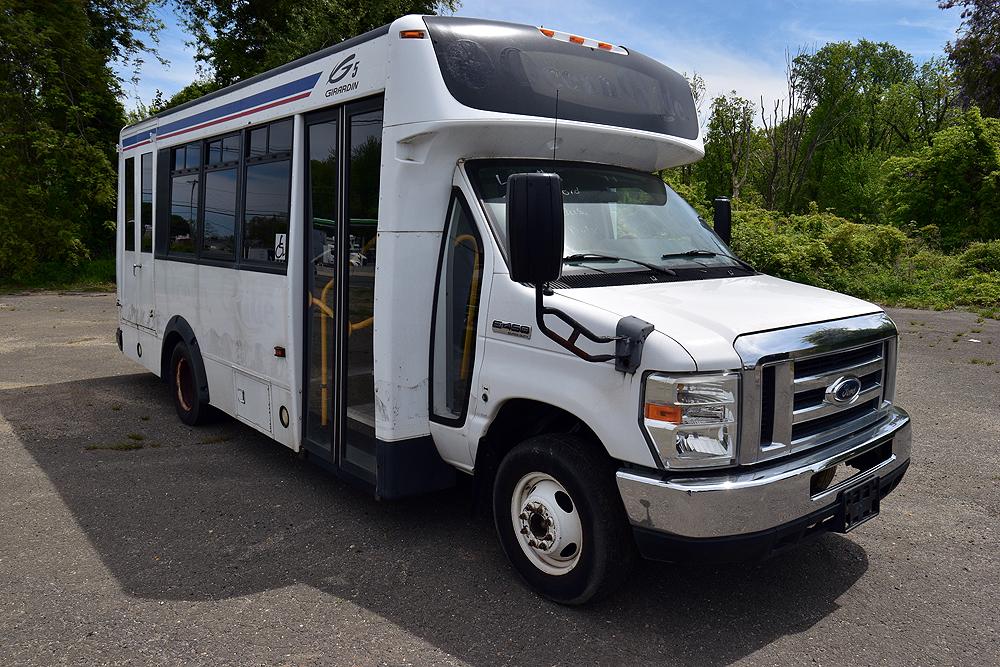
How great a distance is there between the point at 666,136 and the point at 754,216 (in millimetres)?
17321

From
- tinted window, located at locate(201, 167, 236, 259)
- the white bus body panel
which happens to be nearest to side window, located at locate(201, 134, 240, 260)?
tinted window, located at locate(201, 167, 236, 259)

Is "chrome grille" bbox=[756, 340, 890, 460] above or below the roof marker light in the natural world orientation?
below

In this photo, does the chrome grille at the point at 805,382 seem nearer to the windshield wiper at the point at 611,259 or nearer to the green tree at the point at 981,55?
the windshield wiper at the point at 611,259

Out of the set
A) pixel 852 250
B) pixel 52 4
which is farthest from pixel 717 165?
pixel 52 4

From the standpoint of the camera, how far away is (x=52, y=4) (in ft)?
67.4

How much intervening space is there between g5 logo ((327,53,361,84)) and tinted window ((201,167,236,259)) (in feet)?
5.48

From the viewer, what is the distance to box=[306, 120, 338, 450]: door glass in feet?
16.1

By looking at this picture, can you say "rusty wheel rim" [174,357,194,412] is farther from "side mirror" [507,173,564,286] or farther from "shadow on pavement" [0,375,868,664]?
"side mirror" [507,173,564,286]

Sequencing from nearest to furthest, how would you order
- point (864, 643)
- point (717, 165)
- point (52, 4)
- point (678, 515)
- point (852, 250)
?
point (678, 515), point (864, 643), point (852, 250), point (52, 4), point (717, 165)

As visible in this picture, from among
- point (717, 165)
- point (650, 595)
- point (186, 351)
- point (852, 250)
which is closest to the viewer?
point (650, 595)

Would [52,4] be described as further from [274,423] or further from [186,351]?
[274,423]

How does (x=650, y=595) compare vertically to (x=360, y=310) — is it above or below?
below

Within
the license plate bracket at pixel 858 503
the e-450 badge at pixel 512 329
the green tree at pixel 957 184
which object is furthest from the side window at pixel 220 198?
the green tree at pixel 957 184

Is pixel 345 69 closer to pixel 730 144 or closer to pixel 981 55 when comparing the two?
pixel 981 55
